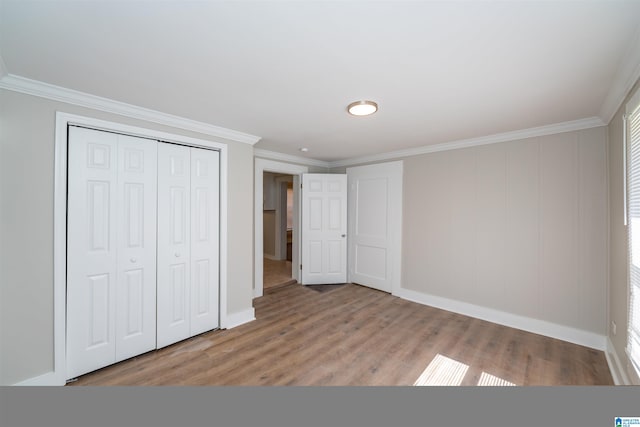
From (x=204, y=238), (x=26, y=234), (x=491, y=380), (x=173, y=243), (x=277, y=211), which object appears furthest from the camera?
(x=277, y=211)

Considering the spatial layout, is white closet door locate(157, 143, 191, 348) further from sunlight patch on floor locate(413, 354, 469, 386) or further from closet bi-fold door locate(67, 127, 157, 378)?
sunlight patch on floor locate(413, 354, 469, 386)

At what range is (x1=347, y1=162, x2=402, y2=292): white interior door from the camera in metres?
4.07

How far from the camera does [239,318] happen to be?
119 inches

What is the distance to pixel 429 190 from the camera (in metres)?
3.69

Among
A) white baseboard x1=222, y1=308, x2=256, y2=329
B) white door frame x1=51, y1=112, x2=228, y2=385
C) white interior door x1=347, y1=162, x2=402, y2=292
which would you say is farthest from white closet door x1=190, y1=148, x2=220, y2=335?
white interior door x1=347, y1=162, x2=402, y2=292

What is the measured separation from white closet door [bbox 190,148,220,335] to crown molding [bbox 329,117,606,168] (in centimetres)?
267

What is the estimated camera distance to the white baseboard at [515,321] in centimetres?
251

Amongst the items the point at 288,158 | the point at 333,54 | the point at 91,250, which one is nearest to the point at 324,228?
the point at 288,158

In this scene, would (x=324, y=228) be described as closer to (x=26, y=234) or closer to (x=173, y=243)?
(x=173, y=243)

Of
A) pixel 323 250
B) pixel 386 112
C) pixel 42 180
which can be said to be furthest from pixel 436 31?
pixel 323 250

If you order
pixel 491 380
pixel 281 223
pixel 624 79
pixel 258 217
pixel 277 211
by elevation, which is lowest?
pixel 491 380

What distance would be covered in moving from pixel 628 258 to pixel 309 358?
8.60 feet

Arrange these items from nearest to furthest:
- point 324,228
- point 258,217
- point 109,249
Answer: point 109,249
point 258,217
point 324,228

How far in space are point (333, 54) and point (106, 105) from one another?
2.02 m
